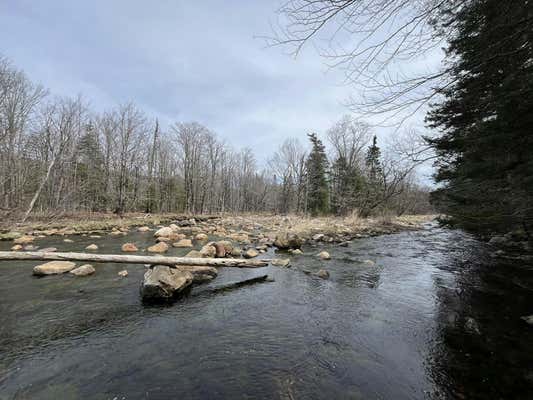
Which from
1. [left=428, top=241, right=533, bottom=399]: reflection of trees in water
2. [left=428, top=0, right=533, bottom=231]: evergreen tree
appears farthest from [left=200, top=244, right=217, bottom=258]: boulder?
[left=428, top=0, right=533, bottom=231]: evergreen tree

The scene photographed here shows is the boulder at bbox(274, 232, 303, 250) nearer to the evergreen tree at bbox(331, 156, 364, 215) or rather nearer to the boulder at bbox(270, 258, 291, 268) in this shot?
the boulder at bbox(270, 258, 291, 268)

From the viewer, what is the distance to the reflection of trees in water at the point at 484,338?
2500 mm

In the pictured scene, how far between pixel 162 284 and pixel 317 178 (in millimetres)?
28635

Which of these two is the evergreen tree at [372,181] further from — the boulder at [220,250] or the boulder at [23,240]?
the boulder at [23,240]

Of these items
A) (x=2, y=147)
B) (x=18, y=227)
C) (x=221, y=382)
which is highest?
(x=2, y=147)

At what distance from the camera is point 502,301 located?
15.1 feet

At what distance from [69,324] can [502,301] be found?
7.74 meters

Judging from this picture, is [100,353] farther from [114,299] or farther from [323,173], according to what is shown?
[323,173]

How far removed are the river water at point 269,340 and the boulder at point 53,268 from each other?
0.89ft

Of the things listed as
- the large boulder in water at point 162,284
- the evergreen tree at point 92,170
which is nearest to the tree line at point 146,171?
the evergreen tree at point 92,170

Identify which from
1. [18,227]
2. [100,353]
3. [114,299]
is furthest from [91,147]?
[100,353]

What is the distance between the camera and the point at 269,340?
11.0ft

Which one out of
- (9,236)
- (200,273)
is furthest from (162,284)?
(9,236)

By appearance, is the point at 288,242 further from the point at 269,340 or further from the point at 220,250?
the point at 269,340
